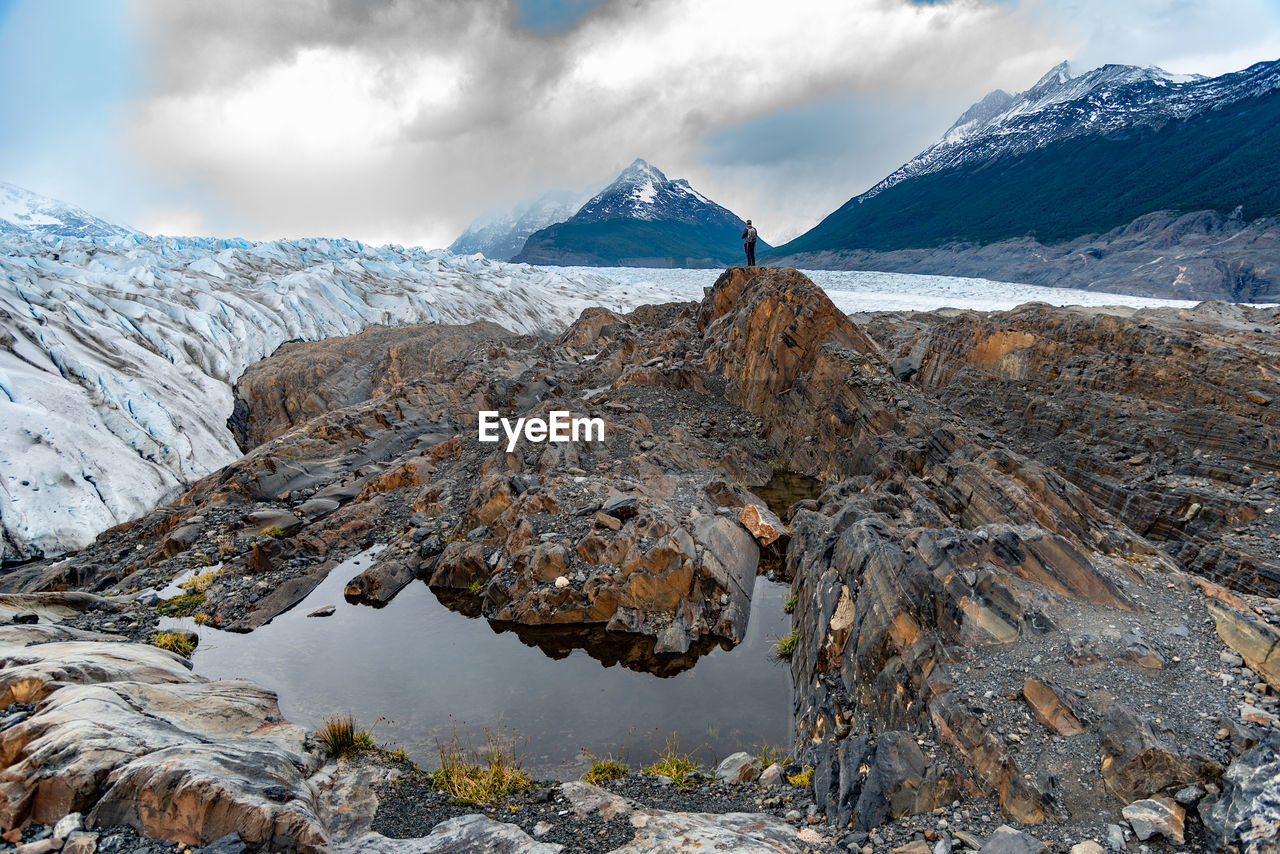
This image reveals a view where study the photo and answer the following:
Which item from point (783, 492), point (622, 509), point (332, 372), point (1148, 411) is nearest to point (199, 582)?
point (622, 509)

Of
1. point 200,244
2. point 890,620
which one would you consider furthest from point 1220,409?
point 200,244

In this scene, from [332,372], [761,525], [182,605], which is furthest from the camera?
[332,372]

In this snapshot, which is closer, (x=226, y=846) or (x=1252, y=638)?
(x=226, y=846)

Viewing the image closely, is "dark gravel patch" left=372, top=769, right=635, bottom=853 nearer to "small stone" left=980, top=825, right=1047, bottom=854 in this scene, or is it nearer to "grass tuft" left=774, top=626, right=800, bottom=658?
"small stone" left=980, top=825, right=1047, bottom=854

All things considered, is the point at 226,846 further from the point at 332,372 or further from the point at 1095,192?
the point at 1095,192

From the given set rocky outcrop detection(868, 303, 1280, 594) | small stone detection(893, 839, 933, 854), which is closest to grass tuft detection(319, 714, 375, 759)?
small stone detection(893, 839, 933, 854)

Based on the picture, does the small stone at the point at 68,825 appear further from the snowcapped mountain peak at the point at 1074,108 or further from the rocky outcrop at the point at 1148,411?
the snowcapped mountain peak at the point at 1074,108

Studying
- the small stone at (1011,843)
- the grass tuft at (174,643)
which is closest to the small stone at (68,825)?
the grass tuft at (174,643)
